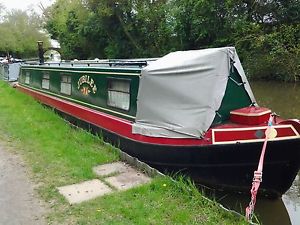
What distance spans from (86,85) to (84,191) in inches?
149

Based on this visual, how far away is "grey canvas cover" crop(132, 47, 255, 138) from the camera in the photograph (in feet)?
17.4

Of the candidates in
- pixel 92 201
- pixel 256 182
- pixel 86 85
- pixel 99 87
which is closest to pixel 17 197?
pixel 92 201

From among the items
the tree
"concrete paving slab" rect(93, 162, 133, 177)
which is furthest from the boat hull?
the tree

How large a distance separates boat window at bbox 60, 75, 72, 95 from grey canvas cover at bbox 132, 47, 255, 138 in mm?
3891

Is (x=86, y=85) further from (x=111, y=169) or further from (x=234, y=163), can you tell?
(x=234, y=163)

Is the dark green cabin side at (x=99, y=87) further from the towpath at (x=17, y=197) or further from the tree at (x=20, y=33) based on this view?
the tree at (x=20, y=33)

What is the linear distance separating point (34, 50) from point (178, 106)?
51.6 metres

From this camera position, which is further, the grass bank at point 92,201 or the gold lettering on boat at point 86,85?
the gold lettering on boat at point 86,85

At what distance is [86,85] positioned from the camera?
8.17 m

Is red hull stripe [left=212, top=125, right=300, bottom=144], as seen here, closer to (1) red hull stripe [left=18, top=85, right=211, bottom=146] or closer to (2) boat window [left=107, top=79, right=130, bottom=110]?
(1) red hull stripe [left=18, top=85, right=211, bottom=146]

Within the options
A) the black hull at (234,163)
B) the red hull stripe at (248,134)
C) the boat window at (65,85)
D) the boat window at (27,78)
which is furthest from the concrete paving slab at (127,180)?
the boat window at (27,78)

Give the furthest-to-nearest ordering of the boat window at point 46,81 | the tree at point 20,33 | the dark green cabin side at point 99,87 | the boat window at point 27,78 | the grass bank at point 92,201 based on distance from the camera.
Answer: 1. the tree at point 20,33
2. the boat window at point 27,78
3. the boat window at point 46,81
4. the dark green cabin side at point 99,87
5. the grass bank at point 92,201

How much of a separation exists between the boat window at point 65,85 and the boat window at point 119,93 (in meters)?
2.52

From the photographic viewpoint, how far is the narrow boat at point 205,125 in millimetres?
5004
